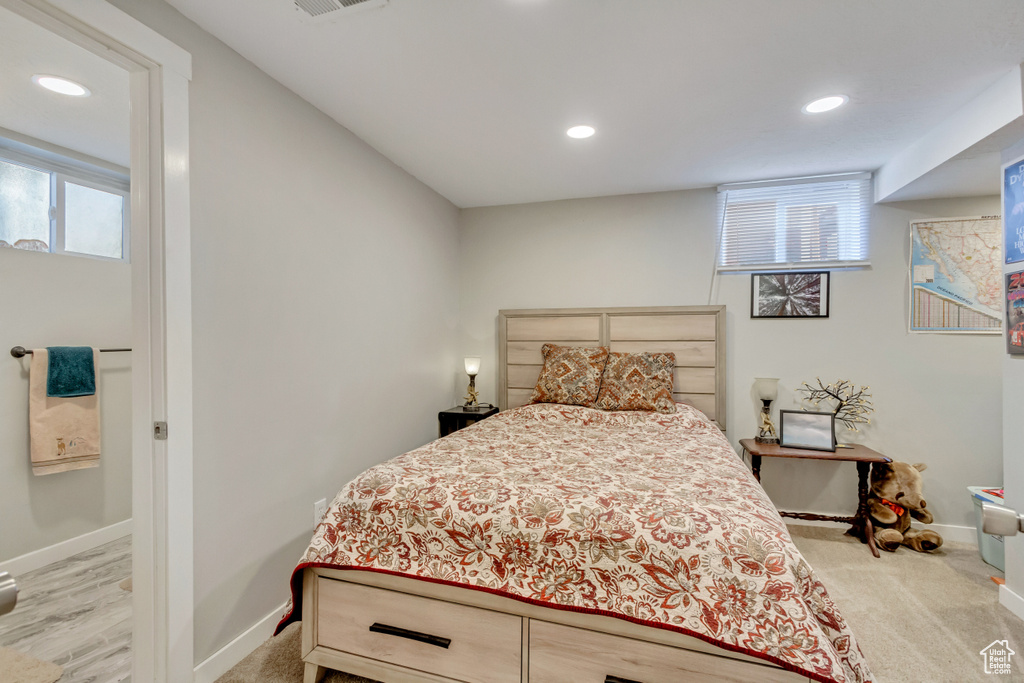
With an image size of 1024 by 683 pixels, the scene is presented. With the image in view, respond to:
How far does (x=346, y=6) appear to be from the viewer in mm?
1652

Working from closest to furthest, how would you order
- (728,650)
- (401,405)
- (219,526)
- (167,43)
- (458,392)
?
(728,650) → (167,43) → (219,526) → (401,405) → (458,392)

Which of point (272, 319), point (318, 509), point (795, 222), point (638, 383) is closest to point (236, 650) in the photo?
point (318, 509)

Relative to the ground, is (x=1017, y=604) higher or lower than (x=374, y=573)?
lower

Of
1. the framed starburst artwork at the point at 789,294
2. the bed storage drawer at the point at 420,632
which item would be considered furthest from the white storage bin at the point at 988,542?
the bed storage drawer at the point at 420,632

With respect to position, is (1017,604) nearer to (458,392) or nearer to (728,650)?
(728,650)

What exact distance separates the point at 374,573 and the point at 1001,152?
345cm

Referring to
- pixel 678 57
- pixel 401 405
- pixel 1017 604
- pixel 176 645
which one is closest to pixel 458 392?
pixel 401 405

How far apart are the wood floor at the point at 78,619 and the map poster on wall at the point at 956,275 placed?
477 centimetres

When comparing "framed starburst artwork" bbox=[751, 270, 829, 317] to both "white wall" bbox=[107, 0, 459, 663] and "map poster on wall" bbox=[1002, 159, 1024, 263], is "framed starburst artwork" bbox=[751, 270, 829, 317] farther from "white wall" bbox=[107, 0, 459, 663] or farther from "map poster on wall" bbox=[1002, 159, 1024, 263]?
"white wall" bbox=[107, 0, 459, 663]

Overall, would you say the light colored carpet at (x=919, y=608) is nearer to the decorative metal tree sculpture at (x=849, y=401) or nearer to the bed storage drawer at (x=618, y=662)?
the decorative metal tree sculpture at (x=849, y=401)

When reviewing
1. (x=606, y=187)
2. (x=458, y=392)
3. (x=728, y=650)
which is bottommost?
(x=728, y=650)

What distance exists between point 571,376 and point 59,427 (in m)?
3.14

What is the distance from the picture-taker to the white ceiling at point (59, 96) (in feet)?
6.23

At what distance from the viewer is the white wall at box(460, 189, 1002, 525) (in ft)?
10.4
